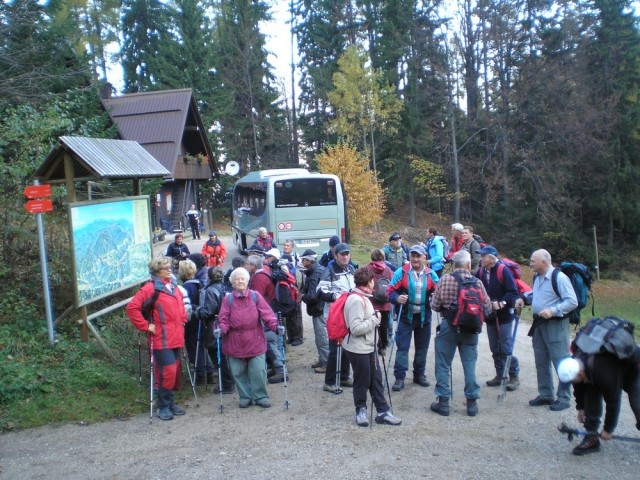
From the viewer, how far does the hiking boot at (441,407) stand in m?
6.33

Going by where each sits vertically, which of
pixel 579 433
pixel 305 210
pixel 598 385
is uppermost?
pixel 305 210

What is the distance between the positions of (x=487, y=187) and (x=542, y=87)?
6382 mm

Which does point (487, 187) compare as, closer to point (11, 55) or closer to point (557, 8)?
point (557, 8)

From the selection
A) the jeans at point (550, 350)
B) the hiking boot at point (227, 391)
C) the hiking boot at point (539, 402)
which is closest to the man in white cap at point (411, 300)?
the jeans at point (550, 350)

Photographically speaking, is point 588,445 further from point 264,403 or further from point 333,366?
point 264,403

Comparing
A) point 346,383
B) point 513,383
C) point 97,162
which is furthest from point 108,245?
point 513,383

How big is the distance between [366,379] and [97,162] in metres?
4.81

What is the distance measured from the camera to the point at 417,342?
729 cm

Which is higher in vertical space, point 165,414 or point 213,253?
point 213,253

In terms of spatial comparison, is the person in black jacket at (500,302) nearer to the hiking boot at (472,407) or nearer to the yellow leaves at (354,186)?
the hiking boot at (472,407)

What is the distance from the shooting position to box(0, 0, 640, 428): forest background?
3069cm

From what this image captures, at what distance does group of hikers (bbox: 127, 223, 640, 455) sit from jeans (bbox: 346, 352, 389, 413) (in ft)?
0.04

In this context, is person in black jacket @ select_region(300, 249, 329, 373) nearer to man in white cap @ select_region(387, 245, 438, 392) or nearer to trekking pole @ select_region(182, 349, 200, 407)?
man in white cap @ select_region(387, 245, 438, 392)

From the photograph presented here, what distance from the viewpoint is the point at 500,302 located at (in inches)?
274
